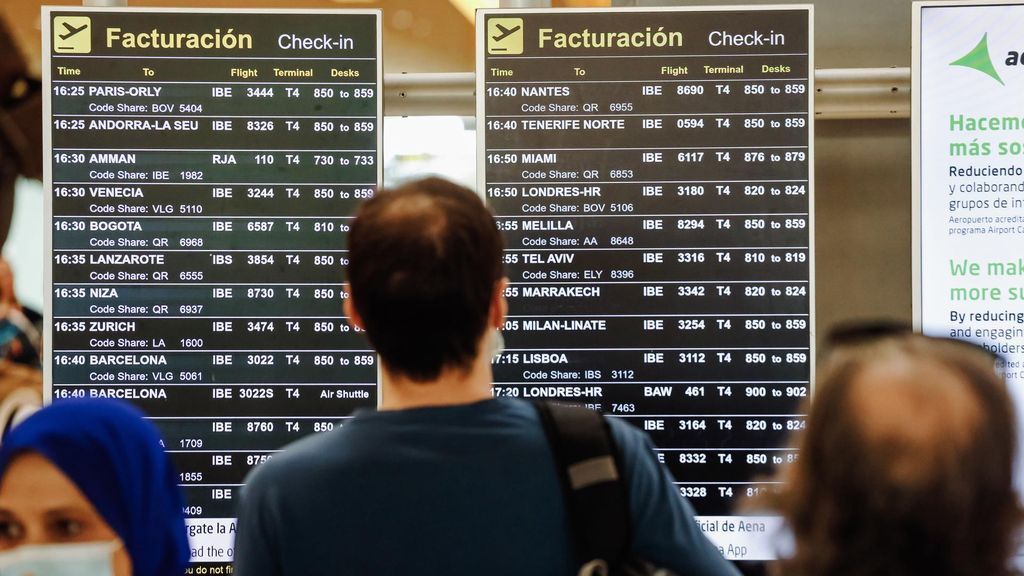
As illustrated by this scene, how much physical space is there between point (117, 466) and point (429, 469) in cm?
43

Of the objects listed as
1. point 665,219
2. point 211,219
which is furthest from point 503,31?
point 211,219

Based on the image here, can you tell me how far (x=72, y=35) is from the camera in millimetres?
3174

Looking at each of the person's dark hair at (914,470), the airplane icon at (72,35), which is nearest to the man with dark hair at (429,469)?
the person's dark hair at (914,470)

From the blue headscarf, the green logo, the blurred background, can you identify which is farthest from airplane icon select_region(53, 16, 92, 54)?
the green logo

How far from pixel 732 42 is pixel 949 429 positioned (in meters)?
2.28

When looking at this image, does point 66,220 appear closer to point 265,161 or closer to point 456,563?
point 265,161

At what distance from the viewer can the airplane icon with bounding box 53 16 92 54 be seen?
Result: 3.17 m

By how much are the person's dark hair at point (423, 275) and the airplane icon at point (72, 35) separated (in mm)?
2035

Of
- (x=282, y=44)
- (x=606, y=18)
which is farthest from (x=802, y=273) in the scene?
(x=282, y=44)

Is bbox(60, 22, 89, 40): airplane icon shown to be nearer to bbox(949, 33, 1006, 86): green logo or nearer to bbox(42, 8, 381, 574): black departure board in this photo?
bbox(42, 8, 381, 574): black departure board

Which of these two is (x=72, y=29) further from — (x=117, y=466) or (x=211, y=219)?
(x=117, y=466)

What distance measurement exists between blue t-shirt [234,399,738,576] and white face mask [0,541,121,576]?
208 millimetres

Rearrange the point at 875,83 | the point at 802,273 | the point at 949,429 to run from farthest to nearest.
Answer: the point at 875,83 < the point at 802,273 < the point at 949,429

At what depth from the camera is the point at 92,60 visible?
318 centimetres
